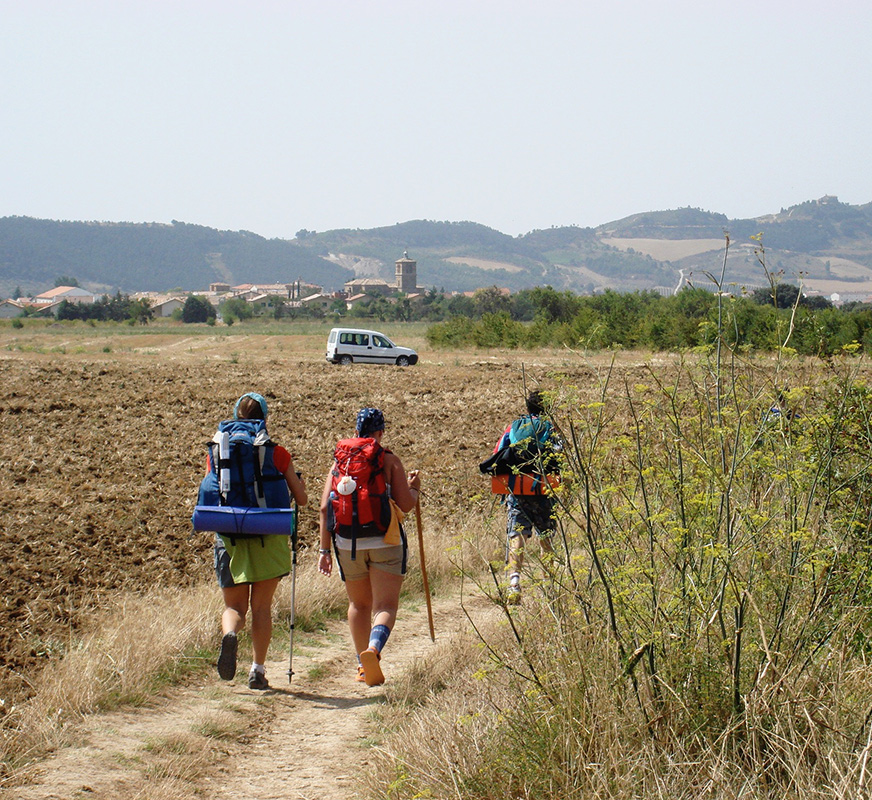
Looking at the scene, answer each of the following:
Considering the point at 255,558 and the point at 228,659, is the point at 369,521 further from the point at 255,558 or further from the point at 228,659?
the point at 228,659

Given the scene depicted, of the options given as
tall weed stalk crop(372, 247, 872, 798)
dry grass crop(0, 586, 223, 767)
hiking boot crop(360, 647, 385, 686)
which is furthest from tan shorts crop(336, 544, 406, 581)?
tall weed stalk crop(372, 247, 872, 798)

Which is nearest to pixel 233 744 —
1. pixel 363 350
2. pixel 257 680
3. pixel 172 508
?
pixel 257 680

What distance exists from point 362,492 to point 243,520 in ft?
2.36

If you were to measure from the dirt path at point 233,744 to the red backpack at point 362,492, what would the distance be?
986 millimetres

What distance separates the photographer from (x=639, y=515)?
409cm

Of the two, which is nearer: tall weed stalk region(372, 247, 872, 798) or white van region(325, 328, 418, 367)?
tall weed stalk region(372, 247, 872, 798)

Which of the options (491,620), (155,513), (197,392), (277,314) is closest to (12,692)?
(491,620)

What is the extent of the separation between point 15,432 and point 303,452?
5.35 metres

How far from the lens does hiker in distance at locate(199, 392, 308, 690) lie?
19.6 feet

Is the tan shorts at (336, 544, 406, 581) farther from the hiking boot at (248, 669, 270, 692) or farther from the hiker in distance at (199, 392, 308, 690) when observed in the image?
the hiking boot at (248, 669, 270, 692)

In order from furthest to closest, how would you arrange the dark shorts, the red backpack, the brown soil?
the dark shorts
the red backpack
the brown soil

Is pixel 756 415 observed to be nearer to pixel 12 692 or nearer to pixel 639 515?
pixel 639 515

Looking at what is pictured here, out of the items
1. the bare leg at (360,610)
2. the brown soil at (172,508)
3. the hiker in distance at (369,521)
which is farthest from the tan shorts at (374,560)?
the brown soil at (172,508)

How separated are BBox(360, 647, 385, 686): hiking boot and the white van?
107 feet
